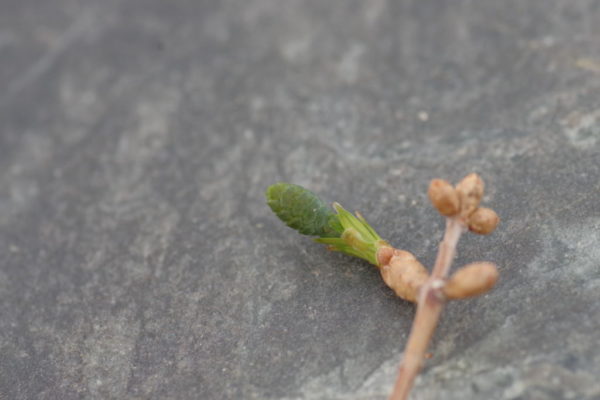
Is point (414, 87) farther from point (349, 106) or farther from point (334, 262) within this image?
point (334, 262)

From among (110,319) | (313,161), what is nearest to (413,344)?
(110,319)

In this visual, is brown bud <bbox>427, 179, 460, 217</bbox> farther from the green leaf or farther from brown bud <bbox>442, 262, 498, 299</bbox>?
the green leaf

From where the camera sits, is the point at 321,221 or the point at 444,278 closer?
the point at 444,278

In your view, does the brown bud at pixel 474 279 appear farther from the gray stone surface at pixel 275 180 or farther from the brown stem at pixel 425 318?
the gray stone surface at pixel 275 180

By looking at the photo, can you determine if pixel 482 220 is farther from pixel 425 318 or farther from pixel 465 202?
pixel 425 318

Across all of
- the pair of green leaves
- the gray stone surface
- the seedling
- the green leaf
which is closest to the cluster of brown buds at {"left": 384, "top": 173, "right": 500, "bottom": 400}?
the seedling

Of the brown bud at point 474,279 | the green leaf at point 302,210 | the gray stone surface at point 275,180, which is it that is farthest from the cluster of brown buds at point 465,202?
the green leaf at point 302,210

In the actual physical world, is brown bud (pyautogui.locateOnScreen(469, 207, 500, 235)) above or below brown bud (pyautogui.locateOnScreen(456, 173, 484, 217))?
below

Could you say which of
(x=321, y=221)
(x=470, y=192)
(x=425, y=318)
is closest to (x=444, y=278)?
(x=425, y=318)
